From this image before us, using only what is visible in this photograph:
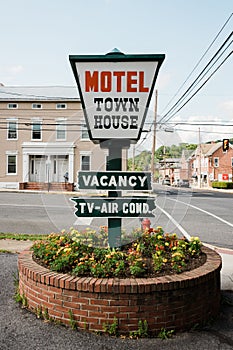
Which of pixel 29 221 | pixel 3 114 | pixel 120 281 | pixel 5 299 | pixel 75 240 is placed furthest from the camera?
pixel 3 114

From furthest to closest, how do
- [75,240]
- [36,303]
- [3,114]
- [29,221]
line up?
1. [3,114]
2. [29,221]
3. [75,240]
4. [36,303]

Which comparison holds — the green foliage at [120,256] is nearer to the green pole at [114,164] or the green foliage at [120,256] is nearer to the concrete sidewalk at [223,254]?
the green pole at [114,164]

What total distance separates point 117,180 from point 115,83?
4.13 ft

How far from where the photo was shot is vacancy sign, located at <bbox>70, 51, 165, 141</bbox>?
468 cm

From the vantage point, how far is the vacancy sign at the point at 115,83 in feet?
15.4

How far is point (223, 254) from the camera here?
773 centimetres

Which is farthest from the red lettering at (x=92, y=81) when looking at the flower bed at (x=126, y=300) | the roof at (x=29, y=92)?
the roof at (x=29, y=92)

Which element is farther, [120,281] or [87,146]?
[87,146]

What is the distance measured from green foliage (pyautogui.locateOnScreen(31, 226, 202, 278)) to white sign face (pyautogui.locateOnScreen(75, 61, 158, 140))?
165cm

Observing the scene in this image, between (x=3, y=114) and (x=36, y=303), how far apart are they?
78.4ft

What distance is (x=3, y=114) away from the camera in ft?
85.7

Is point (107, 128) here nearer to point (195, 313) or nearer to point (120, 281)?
point (120, 281)

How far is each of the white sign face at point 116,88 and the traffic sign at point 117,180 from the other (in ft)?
A: 2.08

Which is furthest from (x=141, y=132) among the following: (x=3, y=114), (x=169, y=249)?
(x=3, y=114)
